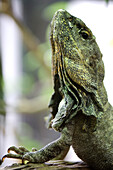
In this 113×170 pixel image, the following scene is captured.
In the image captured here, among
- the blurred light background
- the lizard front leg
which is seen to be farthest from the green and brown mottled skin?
the blurred light background

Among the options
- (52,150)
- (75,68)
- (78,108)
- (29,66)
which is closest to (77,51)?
(75,68)

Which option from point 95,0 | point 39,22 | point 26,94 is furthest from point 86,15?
point 26,94

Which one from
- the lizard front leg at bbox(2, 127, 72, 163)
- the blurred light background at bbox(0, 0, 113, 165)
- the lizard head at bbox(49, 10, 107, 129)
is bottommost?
the lizard front leg at bbox(2, 127, 72, 163)

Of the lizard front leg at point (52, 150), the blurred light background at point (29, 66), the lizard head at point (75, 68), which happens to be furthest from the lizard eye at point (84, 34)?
the blurred light background at point (29, 66)

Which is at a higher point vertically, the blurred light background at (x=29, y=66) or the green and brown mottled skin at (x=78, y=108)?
the blurred light background at (x=29, y=66)

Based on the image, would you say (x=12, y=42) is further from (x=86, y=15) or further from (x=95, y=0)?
(x=86, y=15)

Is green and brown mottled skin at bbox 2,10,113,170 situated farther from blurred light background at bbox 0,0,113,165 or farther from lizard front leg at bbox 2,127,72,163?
blurred light background at bbox 0,0,113,165

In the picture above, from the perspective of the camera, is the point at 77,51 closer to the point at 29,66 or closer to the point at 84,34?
the point at 84,34

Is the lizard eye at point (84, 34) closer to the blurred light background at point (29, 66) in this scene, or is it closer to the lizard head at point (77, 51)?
the lizard head at point (77, 51)
